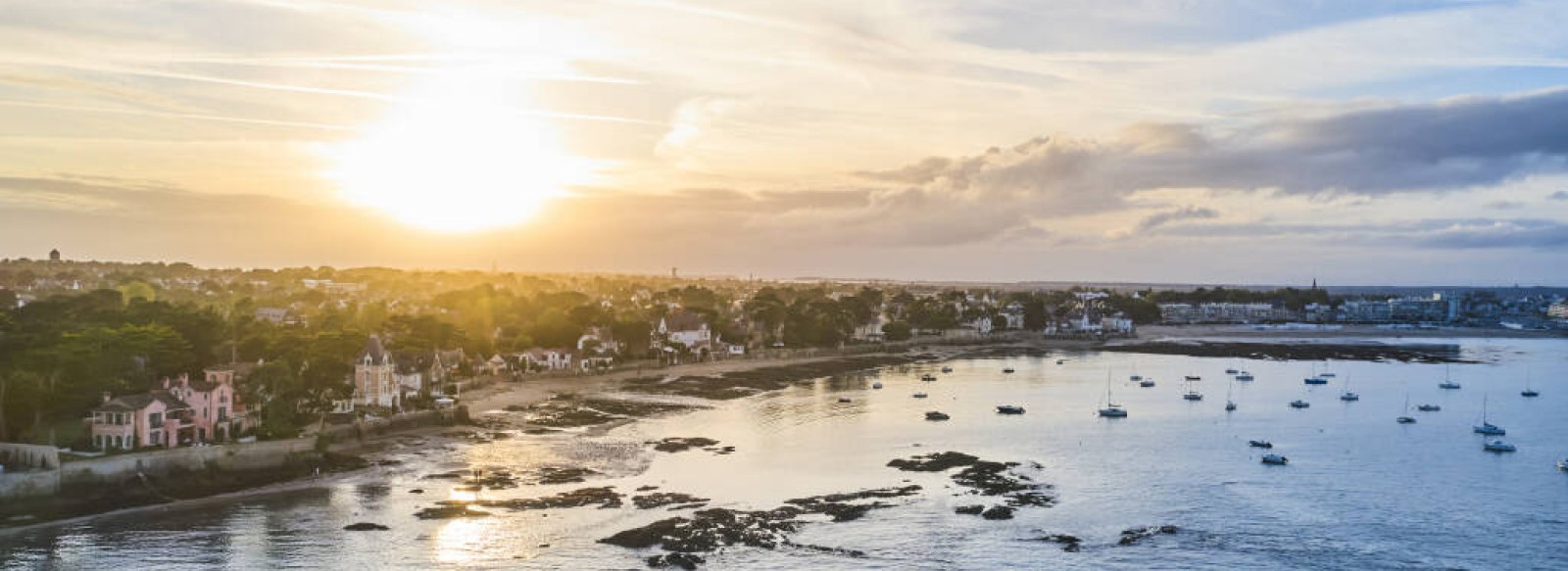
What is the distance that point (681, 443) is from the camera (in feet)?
161

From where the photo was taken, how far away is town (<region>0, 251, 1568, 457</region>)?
134 ft

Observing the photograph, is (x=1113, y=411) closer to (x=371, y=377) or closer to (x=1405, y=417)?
(x=1405, y=417)

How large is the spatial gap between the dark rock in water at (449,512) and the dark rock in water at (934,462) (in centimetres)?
1721

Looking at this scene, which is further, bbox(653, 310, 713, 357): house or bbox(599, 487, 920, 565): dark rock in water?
bbox(653, 310, 713, 357): house

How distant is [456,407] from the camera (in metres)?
53.4

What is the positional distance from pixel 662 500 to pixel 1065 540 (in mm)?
13295

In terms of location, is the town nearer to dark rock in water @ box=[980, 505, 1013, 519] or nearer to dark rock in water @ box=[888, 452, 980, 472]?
dark rock in water @ box=[888, 452, 980, 472]

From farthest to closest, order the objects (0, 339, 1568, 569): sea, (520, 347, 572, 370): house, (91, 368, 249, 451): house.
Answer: (520, 347, 572, 370): house < (91, 368, 249, 451): house < (0, 339, 1568, 569): sea

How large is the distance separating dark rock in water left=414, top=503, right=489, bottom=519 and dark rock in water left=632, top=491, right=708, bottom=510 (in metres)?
4.97

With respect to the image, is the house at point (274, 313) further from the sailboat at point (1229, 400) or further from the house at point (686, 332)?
the sailboat at point (1229, 400)

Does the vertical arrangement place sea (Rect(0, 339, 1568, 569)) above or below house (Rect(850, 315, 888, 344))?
below

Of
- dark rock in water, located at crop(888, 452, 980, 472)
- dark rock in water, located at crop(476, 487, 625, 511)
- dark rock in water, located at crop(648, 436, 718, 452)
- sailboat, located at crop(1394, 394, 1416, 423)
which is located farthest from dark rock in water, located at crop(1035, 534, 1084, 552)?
sailboat, located at crop(1394, 394, 1416, 423)

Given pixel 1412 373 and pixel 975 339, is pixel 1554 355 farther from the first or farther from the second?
pixel 975 339

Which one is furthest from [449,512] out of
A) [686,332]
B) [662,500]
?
[686,332]
